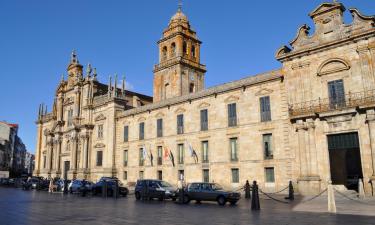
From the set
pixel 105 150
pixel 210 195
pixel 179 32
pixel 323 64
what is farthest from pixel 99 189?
pixel 179 32

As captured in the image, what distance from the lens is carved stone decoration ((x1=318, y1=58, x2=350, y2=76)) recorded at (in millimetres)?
24781

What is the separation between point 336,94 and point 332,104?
2.55 feet

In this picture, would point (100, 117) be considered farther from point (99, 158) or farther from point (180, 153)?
point (180, 153)

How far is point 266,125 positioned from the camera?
28.5 meters

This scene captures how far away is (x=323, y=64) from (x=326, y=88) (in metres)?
1.80

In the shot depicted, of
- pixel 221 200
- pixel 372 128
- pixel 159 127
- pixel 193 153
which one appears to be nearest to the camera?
pixel 221 200

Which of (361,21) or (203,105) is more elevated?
(361,21)

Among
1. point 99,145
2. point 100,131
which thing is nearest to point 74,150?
point 99,145

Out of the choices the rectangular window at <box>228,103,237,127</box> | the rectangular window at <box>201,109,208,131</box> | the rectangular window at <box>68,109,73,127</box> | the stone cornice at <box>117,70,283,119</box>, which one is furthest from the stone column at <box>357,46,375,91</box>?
the rectangular window at <box>68,109,73,127</box>

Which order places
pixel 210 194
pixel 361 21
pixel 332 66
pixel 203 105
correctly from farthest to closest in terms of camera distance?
pixel 203 105 → pixel 332 66 → pixel 361 21 → pixel 210 194

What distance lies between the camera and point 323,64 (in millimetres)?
25734

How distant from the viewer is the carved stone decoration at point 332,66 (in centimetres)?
2478

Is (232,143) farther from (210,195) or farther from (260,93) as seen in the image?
(210,195)

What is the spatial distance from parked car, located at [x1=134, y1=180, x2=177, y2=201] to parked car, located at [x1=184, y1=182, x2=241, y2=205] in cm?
164
